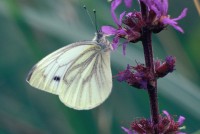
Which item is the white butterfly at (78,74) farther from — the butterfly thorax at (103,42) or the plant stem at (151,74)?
the plant stem at (151,74)

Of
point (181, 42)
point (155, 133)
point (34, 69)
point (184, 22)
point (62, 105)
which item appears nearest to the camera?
point (155, 133)

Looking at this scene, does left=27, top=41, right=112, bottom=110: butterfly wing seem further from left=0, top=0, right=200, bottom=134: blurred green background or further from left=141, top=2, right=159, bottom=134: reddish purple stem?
left=141, top=2, right=159, bottom=134: reddish purple stem

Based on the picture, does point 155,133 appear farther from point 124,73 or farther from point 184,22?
point 184,22

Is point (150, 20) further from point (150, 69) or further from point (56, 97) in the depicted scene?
point (56, 97)

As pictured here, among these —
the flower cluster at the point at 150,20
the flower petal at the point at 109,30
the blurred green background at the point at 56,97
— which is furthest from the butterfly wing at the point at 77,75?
the flower cluster at the point at 150,20

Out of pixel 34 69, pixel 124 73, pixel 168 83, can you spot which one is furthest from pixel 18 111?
pixel 124 73

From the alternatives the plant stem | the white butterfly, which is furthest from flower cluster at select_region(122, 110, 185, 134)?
the white butterfly
